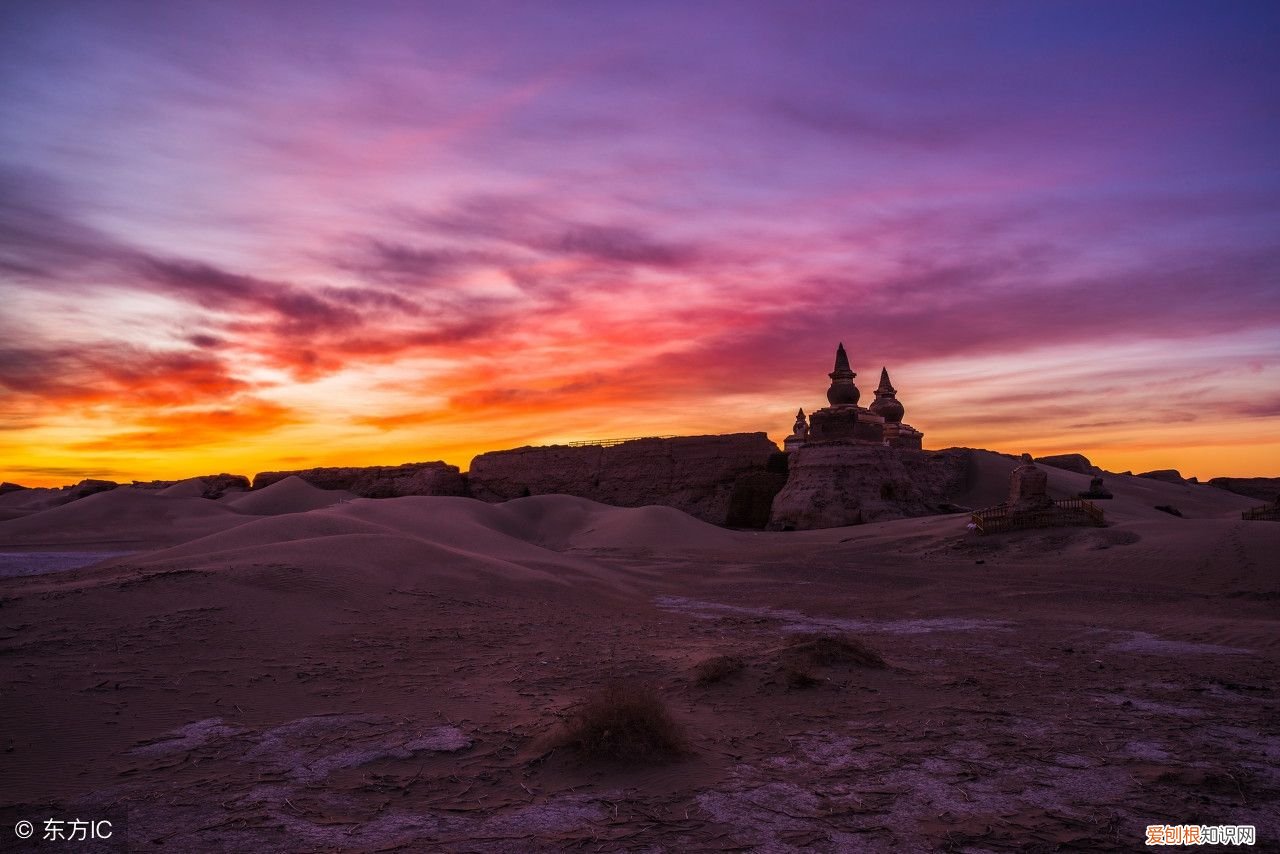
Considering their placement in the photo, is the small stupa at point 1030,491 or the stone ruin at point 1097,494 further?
the stone ruin at point 1097,494

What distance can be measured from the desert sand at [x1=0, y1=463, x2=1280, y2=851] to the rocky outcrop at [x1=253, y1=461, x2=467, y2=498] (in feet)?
64.1

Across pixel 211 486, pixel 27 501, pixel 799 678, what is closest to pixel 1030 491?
pixel 799 678

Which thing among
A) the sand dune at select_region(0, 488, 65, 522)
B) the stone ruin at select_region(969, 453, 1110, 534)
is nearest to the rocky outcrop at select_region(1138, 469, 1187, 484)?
the stone ruin at select_region(969, 453, 1110, 534)

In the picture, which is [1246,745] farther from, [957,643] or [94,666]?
[94,666]

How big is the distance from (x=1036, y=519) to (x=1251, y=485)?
31.1m

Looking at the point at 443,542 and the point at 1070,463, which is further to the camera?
the point at 1070,463

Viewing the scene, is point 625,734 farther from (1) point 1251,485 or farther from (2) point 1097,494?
(1) point 1251,485

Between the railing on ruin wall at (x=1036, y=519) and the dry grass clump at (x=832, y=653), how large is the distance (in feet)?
43.2

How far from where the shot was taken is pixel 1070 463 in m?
41.7

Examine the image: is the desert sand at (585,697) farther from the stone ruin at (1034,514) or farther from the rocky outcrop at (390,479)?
the rocky outcrop at (390,479)

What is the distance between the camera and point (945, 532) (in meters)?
19.4

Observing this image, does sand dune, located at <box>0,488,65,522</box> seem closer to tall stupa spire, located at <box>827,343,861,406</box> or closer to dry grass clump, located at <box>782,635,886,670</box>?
tall stupa spire, located at <box>827,343,861,406</box>

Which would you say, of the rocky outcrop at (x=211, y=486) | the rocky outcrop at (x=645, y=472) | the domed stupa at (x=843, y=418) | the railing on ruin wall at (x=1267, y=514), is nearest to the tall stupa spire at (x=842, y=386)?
the domed stupa at (x=843, y=418)

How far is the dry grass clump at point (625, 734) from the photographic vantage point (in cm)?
448
